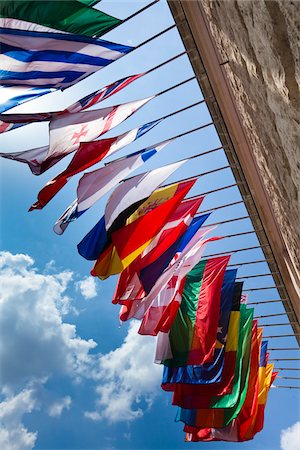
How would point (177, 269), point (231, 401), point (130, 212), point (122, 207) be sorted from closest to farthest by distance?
point (122, 207) → point (130, 212) → point (177, 269) → point (231, 401)

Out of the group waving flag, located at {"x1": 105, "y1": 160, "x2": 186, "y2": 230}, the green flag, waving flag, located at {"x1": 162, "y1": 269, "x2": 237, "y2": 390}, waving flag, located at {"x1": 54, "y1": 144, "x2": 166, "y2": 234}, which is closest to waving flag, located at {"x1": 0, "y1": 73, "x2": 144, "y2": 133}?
waving flag, located at {"x1": 54, "y1": 144, "x2": 166, "y2": 234}

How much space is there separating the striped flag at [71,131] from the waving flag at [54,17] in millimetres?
890

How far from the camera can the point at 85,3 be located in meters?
5.04

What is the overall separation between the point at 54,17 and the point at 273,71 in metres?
3.20

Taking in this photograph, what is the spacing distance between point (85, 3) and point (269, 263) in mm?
5822

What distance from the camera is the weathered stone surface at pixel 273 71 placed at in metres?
2.43

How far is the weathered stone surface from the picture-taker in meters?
2.43

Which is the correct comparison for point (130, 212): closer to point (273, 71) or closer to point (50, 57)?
point (50, 57)

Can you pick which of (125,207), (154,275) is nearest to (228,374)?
(154,275)

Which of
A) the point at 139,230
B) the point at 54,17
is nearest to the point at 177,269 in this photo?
the point at 139,230

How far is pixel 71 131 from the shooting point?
5.41 meters

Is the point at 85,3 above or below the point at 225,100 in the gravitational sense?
above

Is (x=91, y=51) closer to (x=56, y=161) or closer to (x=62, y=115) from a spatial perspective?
(x=62, y=115)

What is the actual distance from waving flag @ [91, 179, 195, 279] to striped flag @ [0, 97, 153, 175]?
115cm
